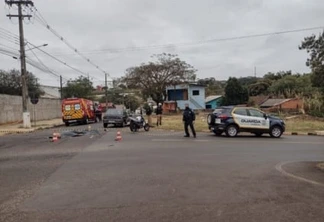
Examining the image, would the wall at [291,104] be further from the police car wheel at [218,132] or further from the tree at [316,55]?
the police car wheel at [218,132]

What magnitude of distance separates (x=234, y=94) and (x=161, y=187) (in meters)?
62.0

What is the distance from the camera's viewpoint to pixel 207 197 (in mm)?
7875

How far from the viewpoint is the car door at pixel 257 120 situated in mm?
24578

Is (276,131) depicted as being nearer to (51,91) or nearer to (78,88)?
(78,88)

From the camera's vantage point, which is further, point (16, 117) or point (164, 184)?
point (16, 117)

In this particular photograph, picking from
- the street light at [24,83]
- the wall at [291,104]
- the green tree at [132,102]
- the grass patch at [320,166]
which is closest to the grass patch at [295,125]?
the street light at [24,83]

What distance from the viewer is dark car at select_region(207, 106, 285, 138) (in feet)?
79.7

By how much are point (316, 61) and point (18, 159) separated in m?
39.5

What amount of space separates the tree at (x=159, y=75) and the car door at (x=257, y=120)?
40966 millimetres

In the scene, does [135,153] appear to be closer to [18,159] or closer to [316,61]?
[18,159]

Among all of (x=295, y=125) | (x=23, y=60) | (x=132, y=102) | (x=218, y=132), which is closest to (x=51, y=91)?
(x=132, y=102)

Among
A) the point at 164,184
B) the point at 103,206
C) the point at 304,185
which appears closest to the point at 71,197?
the point at 103,206

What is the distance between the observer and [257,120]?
24.7 meters

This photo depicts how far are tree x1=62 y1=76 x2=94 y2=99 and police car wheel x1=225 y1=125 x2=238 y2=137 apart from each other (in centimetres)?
7460
